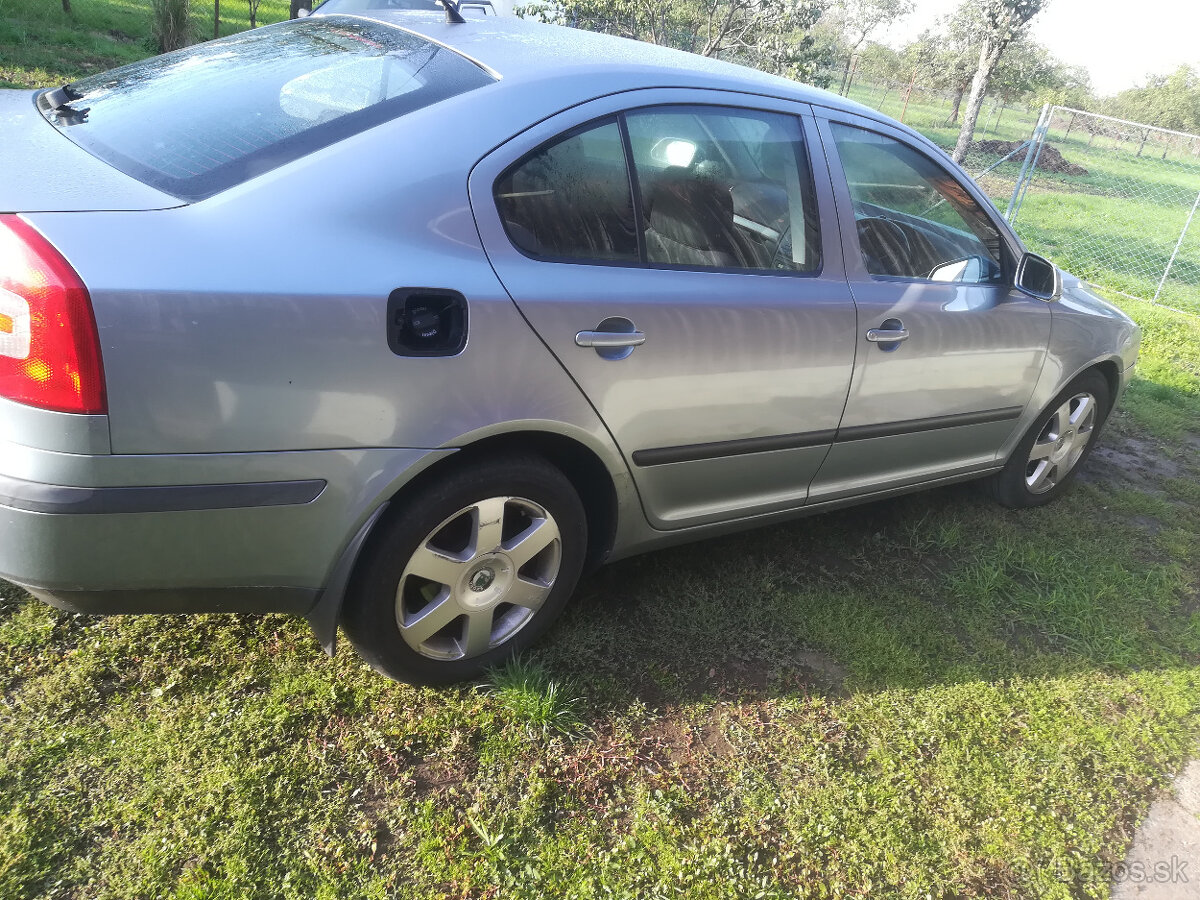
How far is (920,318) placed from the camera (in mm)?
2896

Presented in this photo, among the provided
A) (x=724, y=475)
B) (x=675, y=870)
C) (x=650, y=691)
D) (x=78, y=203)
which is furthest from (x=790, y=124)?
(x=675, y=870)

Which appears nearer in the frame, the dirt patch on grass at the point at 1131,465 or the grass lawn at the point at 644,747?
the grass lawn at the point at 644,747

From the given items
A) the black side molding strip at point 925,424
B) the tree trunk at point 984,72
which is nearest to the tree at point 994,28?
the tree trunk at point 984,72

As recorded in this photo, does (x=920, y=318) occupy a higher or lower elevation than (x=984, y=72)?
lower

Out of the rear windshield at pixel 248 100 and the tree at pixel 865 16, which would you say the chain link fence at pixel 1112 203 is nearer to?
→ the rear windshield at pixel 248 100

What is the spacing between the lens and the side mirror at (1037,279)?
3.30m

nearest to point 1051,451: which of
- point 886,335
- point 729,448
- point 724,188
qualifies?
point 886,335

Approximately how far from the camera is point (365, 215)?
1834mm

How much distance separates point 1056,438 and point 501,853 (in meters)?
3.17

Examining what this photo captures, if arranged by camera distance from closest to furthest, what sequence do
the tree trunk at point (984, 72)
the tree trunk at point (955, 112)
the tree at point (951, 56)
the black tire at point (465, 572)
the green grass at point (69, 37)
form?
the black tire at point (465, 572) → the green grass at point (69, 37) → the tree trunk at point (984, 72) → the tree at point (951, 56) → the tree trunk at point (955, 112)

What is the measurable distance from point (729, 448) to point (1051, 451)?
2.14 m

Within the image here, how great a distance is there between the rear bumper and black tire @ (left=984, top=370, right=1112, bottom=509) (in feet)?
→ 9.54

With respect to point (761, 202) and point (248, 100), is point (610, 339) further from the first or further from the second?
point (248, 100)

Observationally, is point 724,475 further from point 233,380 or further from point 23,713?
point 23,713
